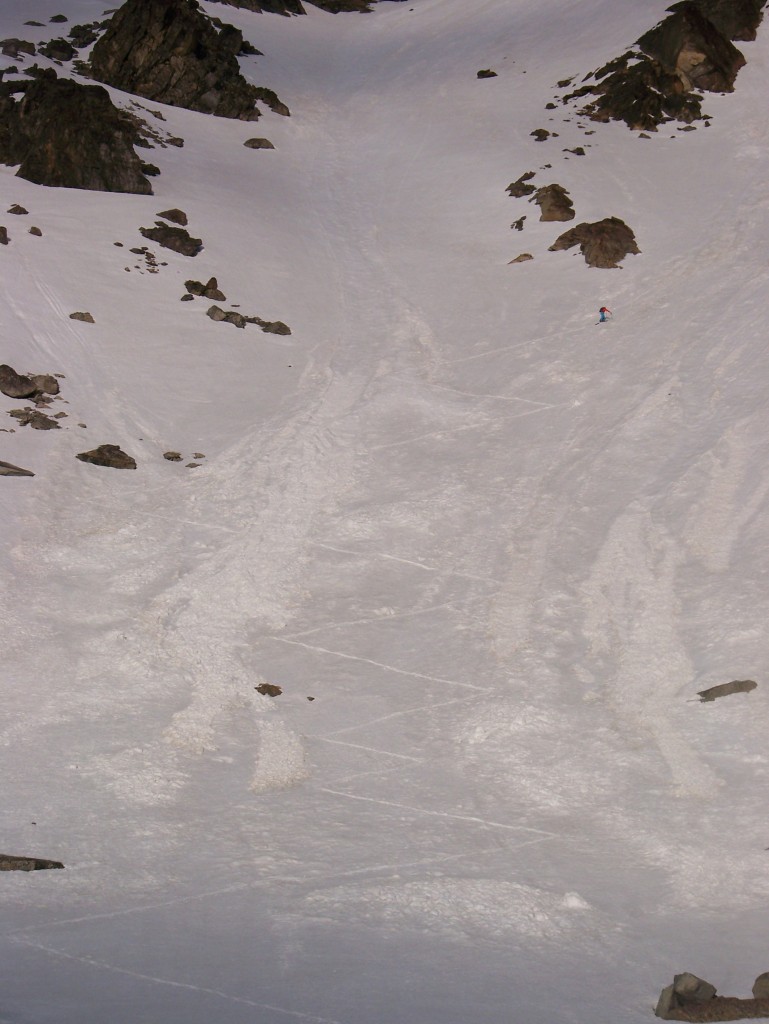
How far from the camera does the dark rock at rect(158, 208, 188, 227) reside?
84.4 feet

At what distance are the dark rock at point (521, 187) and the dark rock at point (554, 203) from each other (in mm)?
589

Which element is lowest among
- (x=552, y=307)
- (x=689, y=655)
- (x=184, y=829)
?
(x=184, y=829)

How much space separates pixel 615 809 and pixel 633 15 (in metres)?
37.2

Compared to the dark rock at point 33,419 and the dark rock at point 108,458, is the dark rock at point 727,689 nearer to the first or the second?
the dark rock at point 108,458

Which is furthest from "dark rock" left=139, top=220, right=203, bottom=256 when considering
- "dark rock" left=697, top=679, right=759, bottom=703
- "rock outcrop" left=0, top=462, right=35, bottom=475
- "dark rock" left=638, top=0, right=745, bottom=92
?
"dark rock" left=638, top=0, right=745, bottom=92

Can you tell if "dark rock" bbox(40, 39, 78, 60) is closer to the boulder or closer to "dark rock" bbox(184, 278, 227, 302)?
"dark rock" bbox(184, 278, 227, 302)

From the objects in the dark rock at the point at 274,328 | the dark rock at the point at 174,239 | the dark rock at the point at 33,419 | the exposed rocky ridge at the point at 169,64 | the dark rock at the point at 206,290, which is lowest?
the dark rock at the point at 33,419

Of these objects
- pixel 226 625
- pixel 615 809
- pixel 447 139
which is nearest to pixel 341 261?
pixel 447 139

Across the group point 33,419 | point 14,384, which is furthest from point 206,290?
point 33,419

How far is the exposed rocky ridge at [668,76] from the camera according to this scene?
109 ft

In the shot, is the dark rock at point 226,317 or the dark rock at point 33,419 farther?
the dark rock at point 226,317

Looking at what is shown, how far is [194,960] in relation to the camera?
6.91 meters

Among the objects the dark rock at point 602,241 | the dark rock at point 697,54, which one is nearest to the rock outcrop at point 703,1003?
the dark rock at point 602,241

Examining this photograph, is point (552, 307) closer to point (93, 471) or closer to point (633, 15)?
point (93, 471)
